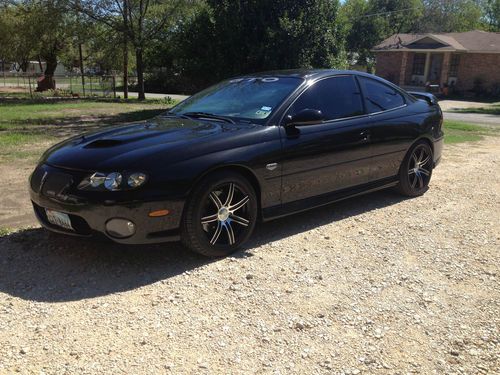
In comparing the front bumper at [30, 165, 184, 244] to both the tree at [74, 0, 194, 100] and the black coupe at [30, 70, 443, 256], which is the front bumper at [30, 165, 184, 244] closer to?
the black coupe at [30, 70, 443, 256]

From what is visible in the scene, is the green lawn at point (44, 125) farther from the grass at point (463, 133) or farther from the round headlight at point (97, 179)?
the grass at point (463, 133)

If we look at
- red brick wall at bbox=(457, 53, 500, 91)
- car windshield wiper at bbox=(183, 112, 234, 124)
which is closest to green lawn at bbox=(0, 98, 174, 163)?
car windshield wiper at bbox=(183, 112, 234, 124)

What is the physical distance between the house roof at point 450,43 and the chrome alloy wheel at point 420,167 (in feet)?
102

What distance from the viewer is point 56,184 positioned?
398 cm

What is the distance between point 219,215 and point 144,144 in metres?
0.84

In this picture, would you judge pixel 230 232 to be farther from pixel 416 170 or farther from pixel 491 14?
pixel 491 14

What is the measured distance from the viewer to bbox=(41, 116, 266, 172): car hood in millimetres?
3910

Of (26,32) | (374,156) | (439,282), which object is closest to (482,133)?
(374,156)

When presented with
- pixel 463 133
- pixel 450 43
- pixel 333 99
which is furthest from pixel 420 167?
pixel 450 43

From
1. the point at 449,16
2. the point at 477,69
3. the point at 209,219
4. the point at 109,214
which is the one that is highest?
the point at 449,16

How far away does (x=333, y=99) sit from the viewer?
5.33 m

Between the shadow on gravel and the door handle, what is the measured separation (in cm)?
112

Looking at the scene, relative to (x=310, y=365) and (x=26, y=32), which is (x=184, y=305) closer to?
(x=310, y=365)

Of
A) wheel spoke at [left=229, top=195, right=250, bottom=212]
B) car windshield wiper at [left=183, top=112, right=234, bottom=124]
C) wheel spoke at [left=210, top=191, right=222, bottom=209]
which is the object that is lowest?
wheel spoke at [left=229, top=195, right=250, bottom=212]
